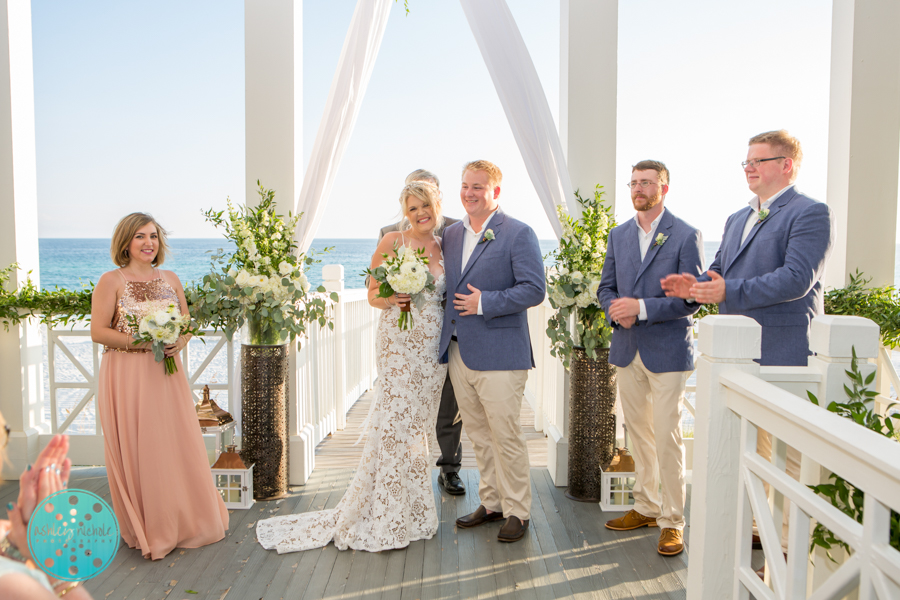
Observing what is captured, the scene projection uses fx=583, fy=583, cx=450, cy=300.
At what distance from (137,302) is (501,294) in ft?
Answer: 5.96

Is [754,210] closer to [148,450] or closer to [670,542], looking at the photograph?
[670,542]

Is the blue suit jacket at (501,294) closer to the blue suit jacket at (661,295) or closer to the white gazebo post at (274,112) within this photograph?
the blue suit jacket at (661,295)

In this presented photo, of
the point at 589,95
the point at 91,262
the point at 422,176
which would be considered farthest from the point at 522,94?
the point at 91,262

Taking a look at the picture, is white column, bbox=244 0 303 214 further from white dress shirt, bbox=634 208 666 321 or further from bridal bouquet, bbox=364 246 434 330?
white dress shirt, bbox=634 208 666 321

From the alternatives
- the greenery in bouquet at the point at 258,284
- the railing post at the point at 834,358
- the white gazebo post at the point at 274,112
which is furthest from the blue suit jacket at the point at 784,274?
the white gazebo post at the point at 274,112

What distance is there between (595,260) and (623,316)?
0.62 meters

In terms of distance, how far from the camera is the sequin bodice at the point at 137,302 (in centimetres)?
287

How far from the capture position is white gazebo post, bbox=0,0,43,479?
12.5 feet

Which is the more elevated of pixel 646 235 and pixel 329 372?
pixel 646 235

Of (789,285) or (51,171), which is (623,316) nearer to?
(789,285)

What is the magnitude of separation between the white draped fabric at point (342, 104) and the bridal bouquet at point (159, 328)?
3.17 ft

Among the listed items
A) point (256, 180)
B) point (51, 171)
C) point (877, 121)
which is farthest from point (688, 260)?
point (51, 171)

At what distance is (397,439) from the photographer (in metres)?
2.94

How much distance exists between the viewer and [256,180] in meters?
3.72
